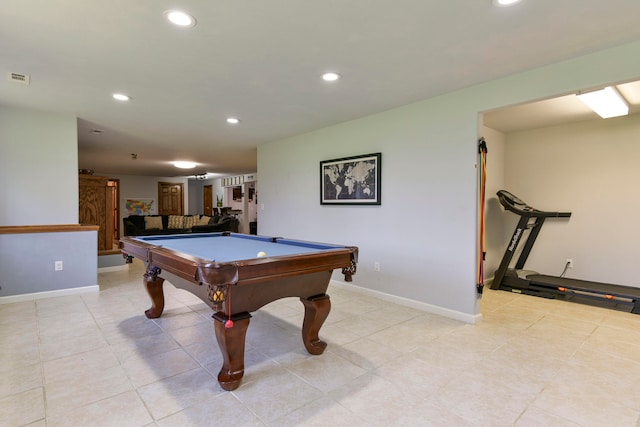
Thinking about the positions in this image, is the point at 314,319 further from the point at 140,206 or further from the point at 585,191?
the point at 140,206

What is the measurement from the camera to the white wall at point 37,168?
146 inches

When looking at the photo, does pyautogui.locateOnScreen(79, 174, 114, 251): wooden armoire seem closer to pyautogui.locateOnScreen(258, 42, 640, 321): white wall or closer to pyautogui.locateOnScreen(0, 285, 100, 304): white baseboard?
pyautogui.locateOnScreen(0, 285, 100, 304): white baseboard

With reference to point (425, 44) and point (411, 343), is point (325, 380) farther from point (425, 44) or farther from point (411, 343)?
point (425, 44)

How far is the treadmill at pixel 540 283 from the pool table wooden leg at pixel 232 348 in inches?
151

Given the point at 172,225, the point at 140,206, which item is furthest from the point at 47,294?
the point at 140,206

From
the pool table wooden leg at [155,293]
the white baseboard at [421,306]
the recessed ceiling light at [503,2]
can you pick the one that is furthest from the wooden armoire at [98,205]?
the recessed ceiling light at [503,2]

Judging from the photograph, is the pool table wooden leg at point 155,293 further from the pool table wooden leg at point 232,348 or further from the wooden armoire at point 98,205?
the wooden armoire at point 98,205

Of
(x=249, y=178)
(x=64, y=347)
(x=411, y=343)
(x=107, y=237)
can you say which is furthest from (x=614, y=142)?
(x=249, y=178)

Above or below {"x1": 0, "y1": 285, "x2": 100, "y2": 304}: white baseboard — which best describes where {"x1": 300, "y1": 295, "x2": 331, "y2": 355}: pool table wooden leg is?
above

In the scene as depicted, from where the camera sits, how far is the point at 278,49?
7.63 feet

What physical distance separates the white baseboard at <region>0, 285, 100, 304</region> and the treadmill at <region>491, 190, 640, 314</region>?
5437 millimetres

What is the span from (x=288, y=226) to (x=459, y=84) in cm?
331

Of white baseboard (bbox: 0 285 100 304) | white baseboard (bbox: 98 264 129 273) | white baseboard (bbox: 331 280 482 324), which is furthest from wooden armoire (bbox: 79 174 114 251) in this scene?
white baseboard (bbox: 331 280 482 324)

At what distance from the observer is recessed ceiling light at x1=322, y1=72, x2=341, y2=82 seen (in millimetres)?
2770
